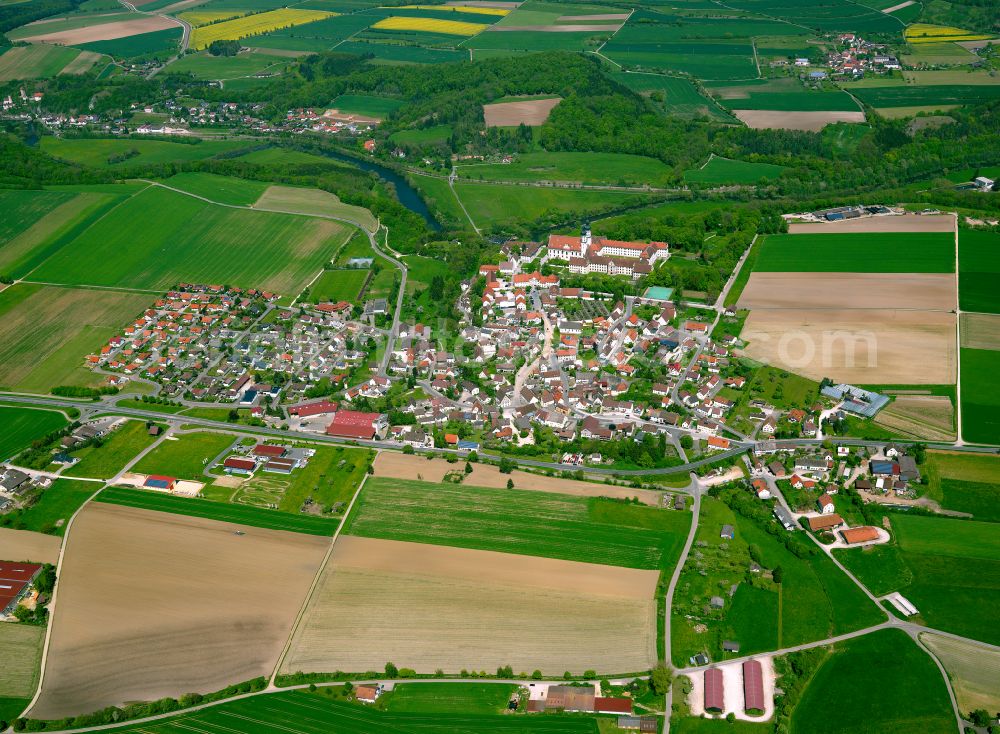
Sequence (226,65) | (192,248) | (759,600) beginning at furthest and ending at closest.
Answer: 1. (226,65)
2. (192,248)
3. (759,600)

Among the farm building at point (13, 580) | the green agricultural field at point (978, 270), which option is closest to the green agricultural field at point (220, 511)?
the farm building at point (13, 580)

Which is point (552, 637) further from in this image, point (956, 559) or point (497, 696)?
point (956, 559)

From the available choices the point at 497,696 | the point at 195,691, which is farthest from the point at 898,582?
the point at 195,691

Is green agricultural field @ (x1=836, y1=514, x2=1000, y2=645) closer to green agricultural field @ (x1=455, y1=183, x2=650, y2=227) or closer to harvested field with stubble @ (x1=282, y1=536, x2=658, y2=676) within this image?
harvested field with stubble @ (x1=282, y1=536, x2=658, y2=676)

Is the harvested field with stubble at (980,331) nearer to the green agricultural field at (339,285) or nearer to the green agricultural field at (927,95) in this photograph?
the green agricultural field at (339,285)

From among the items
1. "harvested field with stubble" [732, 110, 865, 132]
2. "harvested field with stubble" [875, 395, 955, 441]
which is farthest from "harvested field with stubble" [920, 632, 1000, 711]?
"harvested field with stubble" [732, 110, 865, 132]

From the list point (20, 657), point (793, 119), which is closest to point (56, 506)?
point (20, 657)

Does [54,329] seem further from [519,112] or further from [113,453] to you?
[519,112]
